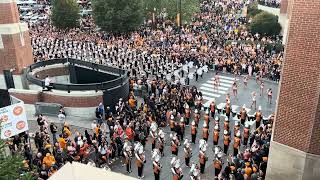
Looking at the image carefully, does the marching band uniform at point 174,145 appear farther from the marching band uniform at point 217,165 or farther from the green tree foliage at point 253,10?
the green tree foliage at point 253,10

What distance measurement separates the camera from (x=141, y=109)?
20.4m

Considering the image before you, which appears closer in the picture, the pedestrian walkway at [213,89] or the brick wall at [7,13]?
the brick wall at [7,13]

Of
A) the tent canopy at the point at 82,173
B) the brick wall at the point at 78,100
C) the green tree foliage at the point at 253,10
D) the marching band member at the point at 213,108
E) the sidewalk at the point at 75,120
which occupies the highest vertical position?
the tent canopy at the point at 82,173

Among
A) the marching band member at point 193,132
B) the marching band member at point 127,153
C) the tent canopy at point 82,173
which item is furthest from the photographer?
the marching band member at point 193,132

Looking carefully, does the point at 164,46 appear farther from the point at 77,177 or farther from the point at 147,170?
the point at 77,177

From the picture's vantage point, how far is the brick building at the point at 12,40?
23688mm

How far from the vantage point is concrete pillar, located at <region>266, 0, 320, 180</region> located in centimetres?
1084

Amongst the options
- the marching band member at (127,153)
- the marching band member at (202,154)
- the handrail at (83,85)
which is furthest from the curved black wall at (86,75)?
the marching band member at (202,154)

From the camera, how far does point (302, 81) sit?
442 inches

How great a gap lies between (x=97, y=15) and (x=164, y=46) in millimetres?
10683

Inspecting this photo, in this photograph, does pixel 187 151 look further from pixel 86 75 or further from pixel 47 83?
pixel 86 75

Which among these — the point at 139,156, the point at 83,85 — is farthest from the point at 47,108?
the point at 139,156

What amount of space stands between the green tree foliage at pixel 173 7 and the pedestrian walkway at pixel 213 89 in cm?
1663

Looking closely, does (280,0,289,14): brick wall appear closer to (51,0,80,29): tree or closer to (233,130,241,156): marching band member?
(51,0,80,29): tree
